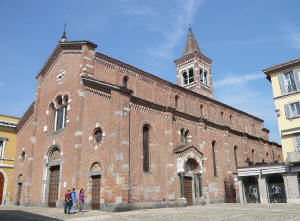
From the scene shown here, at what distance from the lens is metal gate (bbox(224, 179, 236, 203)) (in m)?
27.0

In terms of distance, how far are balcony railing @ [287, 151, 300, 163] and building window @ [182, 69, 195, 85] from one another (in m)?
20.1

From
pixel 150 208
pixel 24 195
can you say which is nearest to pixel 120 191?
pixel 150 208

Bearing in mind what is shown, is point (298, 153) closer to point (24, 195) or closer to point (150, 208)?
point (150, 208)

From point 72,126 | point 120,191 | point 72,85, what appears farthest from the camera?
point 72,85

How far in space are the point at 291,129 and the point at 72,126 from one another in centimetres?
1761

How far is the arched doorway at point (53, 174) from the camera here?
2055cm

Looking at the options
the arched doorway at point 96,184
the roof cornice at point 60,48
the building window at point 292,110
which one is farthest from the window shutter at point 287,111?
the roof cornice at point 60,48

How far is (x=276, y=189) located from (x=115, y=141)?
16.0m

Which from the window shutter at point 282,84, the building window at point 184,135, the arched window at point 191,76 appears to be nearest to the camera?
the window shutter at point 282,84

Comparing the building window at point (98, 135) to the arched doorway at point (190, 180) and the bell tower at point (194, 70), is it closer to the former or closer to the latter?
the arched doorway at point (190, 180)

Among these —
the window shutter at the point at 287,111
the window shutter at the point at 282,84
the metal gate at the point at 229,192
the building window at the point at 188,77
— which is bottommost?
the metal gate at the point at 229,192

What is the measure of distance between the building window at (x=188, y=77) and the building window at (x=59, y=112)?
22.0 meters

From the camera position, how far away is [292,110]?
22.6m

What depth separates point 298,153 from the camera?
2116 centimetres
